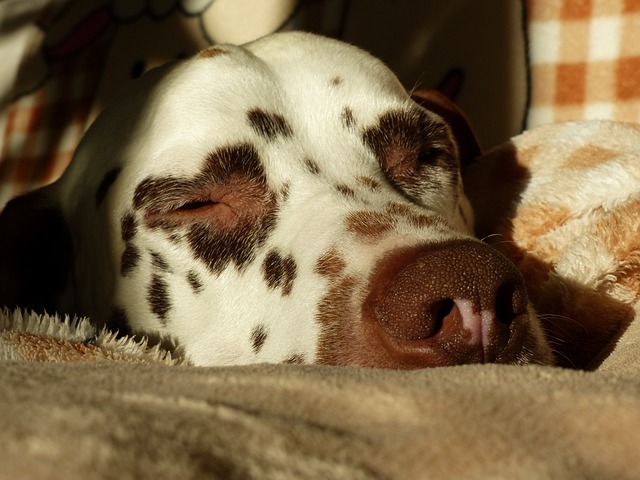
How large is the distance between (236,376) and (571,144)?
2.17m

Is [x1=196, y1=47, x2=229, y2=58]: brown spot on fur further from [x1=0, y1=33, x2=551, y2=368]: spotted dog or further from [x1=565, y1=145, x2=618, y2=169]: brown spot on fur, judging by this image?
[x1=565, y1=145, x2=618, y2=169]: brown spot on fur

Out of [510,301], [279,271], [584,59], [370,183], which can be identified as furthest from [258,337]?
[584,59]

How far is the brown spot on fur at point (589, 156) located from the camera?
2807mm

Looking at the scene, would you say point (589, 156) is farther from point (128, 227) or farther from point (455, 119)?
point (128, 227)

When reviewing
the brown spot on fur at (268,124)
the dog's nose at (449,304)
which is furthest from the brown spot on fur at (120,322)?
the dog's nose at (449,304)

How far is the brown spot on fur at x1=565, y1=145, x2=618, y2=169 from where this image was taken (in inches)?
110

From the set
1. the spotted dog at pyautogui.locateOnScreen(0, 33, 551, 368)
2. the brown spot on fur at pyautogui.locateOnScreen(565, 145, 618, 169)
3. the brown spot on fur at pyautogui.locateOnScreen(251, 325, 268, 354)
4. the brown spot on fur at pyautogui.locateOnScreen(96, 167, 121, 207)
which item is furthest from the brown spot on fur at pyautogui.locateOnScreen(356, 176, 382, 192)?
the brown spot on fur at pyautogui.locateOnScreen(565, 145, 618, 169)

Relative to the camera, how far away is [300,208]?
86.3 inches

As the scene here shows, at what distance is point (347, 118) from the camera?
8.06ft

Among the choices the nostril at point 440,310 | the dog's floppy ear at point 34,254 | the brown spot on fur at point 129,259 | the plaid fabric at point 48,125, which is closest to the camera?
the nostril at point 440,310

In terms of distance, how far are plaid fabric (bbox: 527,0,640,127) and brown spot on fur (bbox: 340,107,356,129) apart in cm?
187

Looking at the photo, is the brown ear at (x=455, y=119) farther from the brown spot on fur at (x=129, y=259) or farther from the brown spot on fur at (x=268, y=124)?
the brown spot on fur at (x=129, y=259)

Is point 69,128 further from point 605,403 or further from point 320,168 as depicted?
point 605,403

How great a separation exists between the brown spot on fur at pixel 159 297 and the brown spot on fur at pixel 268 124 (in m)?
0.51
